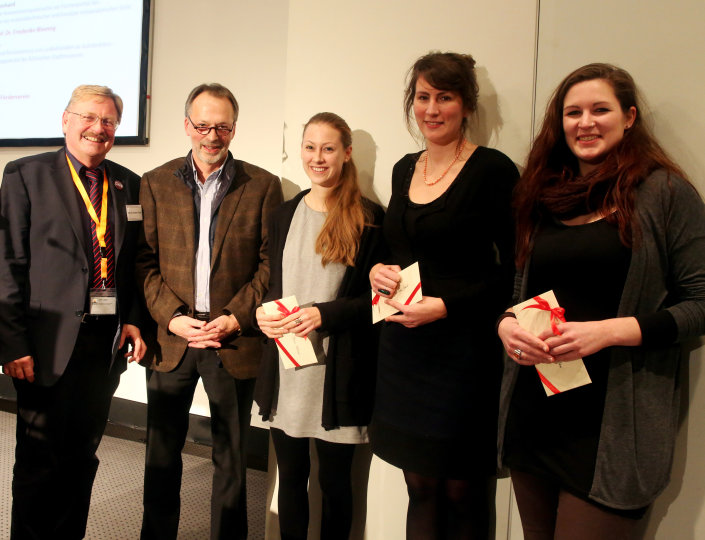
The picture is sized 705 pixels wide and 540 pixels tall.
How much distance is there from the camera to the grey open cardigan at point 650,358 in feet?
4.26

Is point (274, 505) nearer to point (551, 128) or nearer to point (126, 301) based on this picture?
point (126, 301)

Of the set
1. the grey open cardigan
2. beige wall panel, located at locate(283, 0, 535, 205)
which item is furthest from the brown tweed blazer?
the grey open cardigan

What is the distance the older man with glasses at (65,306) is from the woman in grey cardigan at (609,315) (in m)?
1.48

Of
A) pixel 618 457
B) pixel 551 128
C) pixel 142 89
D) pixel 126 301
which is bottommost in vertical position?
pixel 618 457

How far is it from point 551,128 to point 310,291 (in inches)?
37.0

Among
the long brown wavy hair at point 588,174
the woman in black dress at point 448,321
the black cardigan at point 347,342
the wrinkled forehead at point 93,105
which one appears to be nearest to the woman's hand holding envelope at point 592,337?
the long brown wavy hair at point 588,174

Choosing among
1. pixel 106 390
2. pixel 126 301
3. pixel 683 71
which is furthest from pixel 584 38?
pixel 106 390

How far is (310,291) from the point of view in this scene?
6.24 ft

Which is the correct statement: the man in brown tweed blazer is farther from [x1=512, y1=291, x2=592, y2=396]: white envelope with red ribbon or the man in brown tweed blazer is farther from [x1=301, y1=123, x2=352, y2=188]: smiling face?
[x1=512, y1=291, x2=592, y2=396]: white envelope with red ribbon

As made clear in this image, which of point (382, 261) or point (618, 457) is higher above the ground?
point (382, 261)

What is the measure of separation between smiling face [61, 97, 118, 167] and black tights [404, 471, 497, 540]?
1.65 metres

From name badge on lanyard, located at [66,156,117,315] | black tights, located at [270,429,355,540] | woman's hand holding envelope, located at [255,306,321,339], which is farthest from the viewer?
name badge on lanyard, located at [66,156,117,315]

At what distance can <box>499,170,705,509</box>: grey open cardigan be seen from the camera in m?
1.30

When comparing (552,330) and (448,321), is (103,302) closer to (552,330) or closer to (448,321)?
(448,321)
